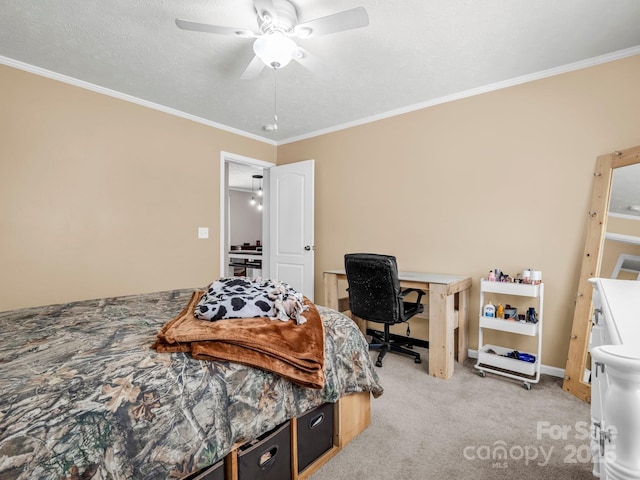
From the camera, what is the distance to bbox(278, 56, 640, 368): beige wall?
2486mm

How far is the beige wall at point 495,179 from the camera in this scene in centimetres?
249

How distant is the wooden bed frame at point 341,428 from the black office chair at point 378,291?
3.19 feet

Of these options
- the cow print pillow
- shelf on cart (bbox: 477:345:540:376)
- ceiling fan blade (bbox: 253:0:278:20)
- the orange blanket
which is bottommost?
shelf on cart (bbox: 477:345:540:376)

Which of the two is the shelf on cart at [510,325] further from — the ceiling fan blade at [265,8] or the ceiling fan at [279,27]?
the ceiling fan blade at [265,8]

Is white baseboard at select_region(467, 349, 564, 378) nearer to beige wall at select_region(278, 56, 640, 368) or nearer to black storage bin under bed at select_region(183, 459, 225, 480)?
beige wall at select_region(278, 56, 640, 368)

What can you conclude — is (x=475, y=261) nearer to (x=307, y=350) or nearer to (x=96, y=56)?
(x=307, y=350)

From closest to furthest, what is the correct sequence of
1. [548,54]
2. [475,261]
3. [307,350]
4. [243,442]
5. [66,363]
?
[66,363] → [243,442] → [307,350] → [548,54] → [475,261]

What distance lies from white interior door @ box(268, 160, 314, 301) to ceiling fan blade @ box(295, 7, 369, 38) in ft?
7.35

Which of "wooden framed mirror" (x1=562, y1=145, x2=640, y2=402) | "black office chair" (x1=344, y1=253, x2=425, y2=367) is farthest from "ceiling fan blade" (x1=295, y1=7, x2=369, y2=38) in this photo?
"wooden framed mirror" (x1=562, y1=145, x2=640, y2=402)

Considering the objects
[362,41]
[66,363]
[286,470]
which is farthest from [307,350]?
[362,41]

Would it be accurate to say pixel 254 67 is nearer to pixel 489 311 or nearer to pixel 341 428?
pixel 341 428

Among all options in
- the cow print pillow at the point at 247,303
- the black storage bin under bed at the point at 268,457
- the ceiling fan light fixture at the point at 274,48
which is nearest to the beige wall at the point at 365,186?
the ceiling fan light fixture at the point at 274,48

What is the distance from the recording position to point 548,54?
7.77 ft

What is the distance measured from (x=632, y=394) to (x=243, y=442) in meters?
1.12
